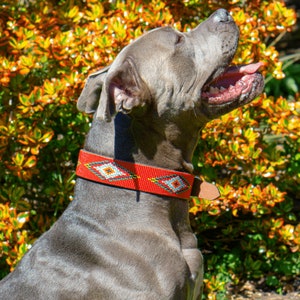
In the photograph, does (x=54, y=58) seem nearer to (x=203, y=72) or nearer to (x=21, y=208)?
(x=21, y=208)

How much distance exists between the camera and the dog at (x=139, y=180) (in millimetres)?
3744

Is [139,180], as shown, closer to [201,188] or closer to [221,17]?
[201,188]

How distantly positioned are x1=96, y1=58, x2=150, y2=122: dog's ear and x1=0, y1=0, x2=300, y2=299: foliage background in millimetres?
1481

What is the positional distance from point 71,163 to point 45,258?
2034 mm

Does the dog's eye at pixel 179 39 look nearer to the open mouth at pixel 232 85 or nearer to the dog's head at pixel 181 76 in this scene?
the dog's head at pixel 181 76

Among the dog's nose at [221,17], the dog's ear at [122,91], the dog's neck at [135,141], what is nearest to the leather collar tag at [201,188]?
the dog's neck at [135,141]

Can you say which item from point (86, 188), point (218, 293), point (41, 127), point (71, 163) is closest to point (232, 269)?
point (218, 293)

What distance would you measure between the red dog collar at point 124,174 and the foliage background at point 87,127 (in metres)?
1.43

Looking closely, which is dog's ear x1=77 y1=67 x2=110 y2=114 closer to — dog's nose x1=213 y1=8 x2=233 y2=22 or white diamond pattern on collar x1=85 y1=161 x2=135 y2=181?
white diamond pattern on collar x1=85 y1=161 x2=135 y2=181

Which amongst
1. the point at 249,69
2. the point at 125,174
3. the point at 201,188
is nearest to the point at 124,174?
the point at 125,174

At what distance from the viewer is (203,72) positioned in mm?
4008

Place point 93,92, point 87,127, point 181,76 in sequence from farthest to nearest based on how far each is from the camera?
point 87,127 → point 93,92 → point 181,76

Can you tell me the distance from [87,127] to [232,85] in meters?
1.60

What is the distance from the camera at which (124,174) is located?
3.85m
